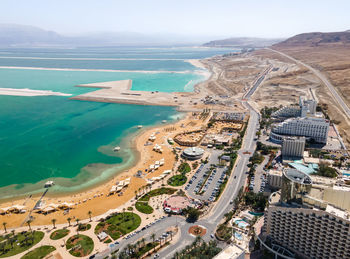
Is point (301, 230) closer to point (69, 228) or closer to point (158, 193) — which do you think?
point (158, 193)

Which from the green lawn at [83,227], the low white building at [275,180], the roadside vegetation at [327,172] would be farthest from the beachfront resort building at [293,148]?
the green lawn at [83,227]

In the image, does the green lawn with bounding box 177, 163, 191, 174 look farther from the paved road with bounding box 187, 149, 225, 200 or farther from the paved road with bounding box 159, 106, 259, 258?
the paved road with bounding box 159, 106, 259, 258

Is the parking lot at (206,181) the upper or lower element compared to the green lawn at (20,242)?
upper

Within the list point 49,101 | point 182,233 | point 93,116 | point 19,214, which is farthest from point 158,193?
point 49,101

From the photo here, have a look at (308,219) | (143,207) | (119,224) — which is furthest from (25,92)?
(308,219)

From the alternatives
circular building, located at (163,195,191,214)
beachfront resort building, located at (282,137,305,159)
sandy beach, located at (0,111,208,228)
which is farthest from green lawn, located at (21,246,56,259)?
beachfront resort building, located at (282,137,305,159)

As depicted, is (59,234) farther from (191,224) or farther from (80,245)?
(191,224)

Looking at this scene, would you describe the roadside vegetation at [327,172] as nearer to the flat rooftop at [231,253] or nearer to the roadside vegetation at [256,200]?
the roadside vegetation at [256,200]

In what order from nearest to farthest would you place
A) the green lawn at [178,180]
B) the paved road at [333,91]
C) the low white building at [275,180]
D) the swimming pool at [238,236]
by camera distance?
1. the swimming pool at [238,236]
2. the low white building at [275,180]
3. the green lawn at [178,180]
4. the paved road at [333,91]
